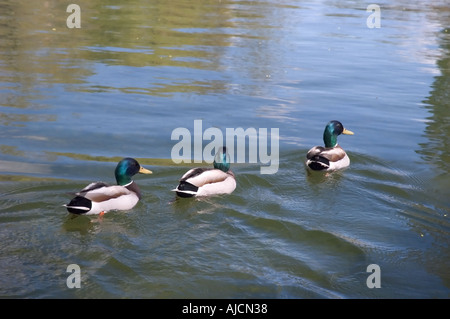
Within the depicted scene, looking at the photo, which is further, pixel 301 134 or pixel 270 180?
pixel 301 134

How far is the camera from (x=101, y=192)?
8.16m

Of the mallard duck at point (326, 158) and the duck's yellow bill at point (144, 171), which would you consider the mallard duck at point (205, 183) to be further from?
the mallard duck at point (326, 158)

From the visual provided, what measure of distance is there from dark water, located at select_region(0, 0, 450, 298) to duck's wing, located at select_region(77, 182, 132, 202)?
0.28m

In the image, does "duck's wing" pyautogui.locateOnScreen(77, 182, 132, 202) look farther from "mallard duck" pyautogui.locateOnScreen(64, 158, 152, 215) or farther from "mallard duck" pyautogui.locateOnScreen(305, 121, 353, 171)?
"mallard duck" pyautogui.locateOnScreen(305, 121, 353, 171)

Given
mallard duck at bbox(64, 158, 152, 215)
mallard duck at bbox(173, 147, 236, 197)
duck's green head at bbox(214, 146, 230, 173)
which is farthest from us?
duck's green head at bbox(214, 146, 230, 173)

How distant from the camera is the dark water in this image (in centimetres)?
680

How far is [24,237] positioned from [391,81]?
1152 cm

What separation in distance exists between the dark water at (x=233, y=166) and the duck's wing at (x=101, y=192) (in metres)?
0.28

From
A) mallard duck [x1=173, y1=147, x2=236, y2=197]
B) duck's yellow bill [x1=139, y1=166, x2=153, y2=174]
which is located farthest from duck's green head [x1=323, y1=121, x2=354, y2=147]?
duck's yellow bill [x1=139, y1=166, x2=153, y2=174]

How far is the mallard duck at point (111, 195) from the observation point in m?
7.86

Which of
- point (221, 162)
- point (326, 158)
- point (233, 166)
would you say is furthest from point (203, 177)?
point (326, 158)

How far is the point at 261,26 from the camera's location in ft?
76.1

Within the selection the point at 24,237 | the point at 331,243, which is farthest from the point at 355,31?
the point at 24,237
